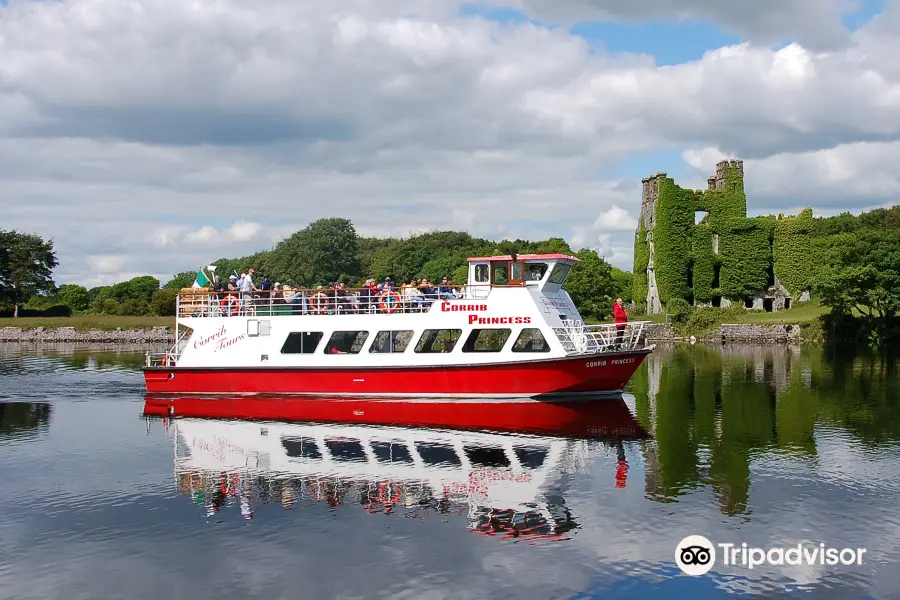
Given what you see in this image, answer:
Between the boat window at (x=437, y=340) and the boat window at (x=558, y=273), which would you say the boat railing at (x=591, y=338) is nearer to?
the boat window at (x=558, y=273)

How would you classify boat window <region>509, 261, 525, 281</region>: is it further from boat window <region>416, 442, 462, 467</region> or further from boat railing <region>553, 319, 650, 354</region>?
boat window <region>416, 442, 462, 467</region>

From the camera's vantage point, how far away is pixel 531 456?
1908 cm

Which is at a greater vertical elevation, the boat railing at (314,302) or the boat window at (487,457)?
the boat railing at (314,302)

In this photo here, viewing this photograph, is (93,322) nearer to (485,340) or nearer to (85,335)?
(85,335)

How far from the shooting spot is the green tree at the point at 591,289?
67.0 meters

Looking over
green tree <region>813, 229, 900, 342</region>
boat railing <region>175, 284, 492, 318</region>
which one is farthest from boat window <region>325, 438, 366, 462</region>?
green tree <region>813, 229, 900, 342</region>

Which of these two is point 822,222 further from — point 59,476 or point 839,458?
point 59,476

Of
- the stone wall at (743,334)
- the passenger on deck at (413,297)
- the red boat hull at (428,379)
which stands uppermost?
the passenger on deck at (413,297)

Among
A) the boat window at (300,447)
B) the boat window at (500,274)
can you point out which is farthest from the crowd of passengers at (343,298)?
the boat window at (300,447)

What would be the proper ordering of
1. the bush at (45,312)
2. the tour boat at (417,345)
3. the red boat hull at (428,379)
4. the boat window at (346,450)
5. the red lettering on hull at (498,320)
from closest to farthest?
the boat window at (346,450), the red boat hull at (428,379), the tour boat at (417,345), the red lettering on hull at (498,320), the bush at (45,312)

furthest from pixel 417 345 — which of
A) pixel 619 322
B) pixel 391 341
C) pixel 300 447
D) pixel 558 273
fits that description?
pixel 300 447

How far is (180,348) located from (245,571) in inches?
831

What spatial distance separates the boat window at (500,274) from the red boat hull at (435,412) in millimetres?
4178

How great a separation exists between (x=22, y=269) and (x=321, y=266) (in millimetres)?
36022
